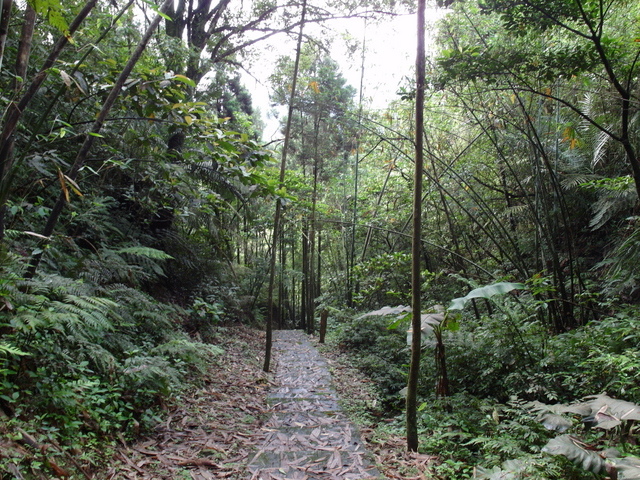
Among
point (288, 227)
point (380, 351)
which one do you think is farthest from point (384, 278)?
point (288, 227)

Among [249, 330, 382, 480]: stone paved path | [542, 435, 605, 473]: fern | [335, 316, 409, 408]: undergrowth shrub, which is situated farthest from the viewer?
[335, 316, 409, 408]: undergrowth shrub

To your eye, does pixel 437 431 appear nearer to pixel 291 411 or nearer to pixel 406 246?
pixel 291 411

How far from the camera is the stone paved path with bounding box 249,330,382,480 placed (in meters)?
2.55

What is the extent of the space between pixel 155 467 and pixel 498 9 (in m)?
4.40

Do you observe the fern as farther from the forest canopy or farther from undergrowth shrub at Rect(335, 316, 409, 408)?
undergrowth shrub at Rect(335, 316, 409, 408)

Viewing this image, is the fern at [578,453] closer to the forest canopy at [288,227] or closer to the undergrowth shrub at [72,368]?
the forest canopy at [288,227]

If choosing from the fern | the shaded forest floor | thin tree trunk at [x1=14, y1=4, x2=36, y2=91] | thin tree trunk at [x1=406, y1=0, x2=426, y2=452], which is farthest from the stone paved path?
thin tree trunk at [x1=14, y1=4, x2=36, y2=91]

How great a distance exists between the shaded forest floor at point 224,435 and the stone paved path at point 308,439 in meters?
0.10

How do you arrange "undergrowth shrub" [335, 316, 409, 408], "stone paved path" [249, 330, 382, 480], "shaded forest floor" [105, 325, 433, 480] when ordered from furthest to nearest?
1. "undergrowth shrub" [335, 316, 409, 408]
2. "stone paved path" [249, 330, 382, 480]
3. "shaded forest floor" [105, 325, 433, 480]

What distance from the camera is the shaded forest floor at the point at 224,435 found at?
2379mm

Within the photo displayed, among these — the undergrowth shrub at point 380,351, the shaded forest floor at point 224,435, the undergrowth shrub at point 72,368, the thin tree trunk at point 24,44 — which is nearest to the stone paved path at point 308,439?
the shaded forest floor at point 224,435

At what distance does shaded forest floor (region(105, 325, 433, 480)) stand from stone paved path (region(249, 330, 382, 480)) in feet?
0.34

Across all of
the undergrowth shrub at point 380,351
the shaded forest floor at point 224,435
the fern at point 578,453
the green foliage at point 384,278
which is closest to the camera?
the fern at point 578,453

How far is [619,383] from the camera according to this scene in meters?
2.54
